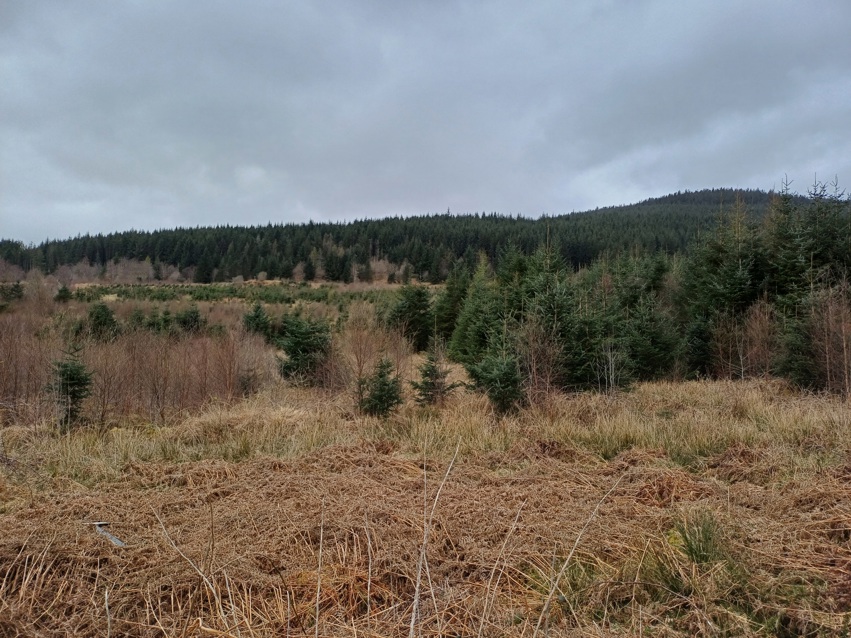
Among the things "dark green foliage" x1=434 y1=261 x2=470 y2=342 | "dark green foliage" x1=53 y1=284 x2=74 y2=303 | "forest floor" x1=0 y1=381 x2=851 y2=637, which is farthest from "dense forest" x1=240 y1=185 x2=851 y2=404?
"dark green foliage" x1=53 y1=284 x2=74 y2=303

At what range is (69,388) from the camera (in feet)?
29.0

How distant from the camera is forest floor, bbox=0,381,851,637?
7.71 feet

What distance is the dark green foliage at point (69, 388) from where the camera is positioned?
876 cm

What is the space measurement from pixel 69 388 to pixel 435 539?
29.0 ft

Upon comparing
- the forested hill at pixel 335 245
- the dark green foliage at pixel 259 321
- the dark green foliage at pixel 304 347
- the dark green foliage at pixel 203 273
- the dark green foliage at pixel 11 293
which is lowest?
the dark green foliage at pixel 304 347

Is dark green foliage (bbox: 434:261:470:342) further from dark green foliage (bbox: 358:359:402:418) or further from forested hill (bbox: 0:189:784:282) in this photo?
forested hill (bbox: 0:189:784:282)

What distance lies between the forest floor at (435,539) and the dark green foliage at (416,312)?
20708 mm

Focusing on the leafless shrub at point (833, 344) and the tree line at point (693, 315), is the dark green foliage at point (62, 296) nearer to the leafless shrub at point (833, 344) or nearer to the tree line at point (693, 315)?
the tree line at point (693, 315)

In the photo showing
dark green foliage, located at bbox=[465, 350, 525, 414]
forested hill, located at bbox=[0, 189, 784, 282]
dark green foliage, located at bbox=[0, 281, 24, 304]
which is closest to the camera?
dark green foliage, located at bbox=[465, 350, 525, 414]

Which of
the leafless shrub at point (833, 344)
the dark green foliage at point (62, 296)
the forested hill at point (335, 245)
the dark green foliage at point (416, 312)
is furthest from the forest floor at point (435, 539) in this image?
the forested hill at point (335, 245)

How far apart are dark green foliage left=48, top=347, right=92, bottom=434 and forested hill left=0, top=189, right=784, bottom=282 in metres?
51.7

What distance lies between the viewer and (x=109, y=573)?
2.75 metres

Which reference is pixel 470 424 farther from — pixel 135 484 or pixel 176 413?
→ pixel 176 413

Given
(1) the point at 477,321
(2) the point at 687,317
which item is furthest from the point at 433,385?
(2) the point at 687,317
